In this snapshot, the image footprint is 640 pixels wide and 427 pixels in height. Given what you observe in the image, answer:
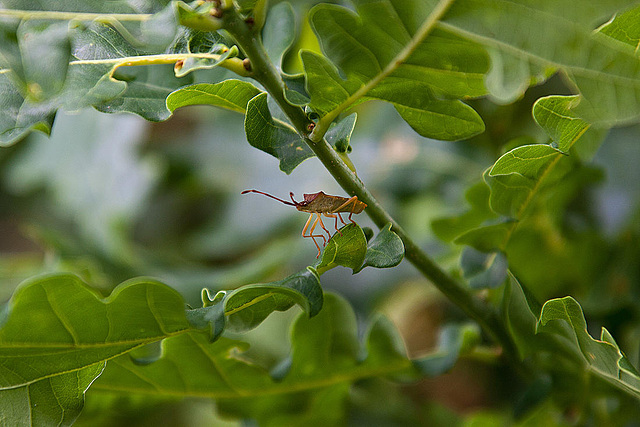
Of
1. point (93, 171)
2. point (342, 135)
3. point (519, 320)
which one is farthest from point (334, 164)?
point (93, 171)

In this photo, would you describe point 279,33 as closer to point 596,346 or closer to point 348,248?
point 348,248

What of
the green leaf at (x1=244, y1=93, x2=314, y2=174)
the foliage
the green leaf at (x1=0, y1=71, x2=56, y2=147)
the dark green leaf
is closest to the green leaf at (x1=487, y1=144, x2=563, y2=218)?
the foliage

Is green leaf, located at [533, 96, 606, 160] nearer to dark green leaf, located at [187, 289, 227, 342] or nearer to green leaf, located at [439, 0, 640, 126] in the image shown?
green leaf, located at [439, 0, 640, 126]

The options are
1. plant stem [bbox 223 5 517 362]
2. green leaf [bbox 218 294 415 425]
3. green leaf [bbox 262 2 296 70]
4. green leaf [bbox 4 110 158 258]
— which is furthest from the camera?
green leaf [bbox 4 110 158 258]

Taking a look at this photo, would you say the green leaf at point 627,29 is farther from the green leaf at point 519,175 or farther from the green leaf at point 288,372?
the green leaf at point 288,372

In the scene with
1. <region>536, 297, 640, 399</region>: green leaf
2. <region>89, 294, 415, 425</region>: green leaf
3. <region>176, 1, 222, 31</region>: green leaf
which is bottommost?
<region>89, 294, 415, 425</region>: green leaf

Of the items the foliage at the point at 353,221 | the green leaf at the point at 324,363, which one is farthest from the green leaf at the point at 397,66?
the green leaf at the point at 324,363

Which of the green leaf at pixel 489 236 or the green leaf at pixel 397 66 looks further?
the green leaf at pixel 489 236
